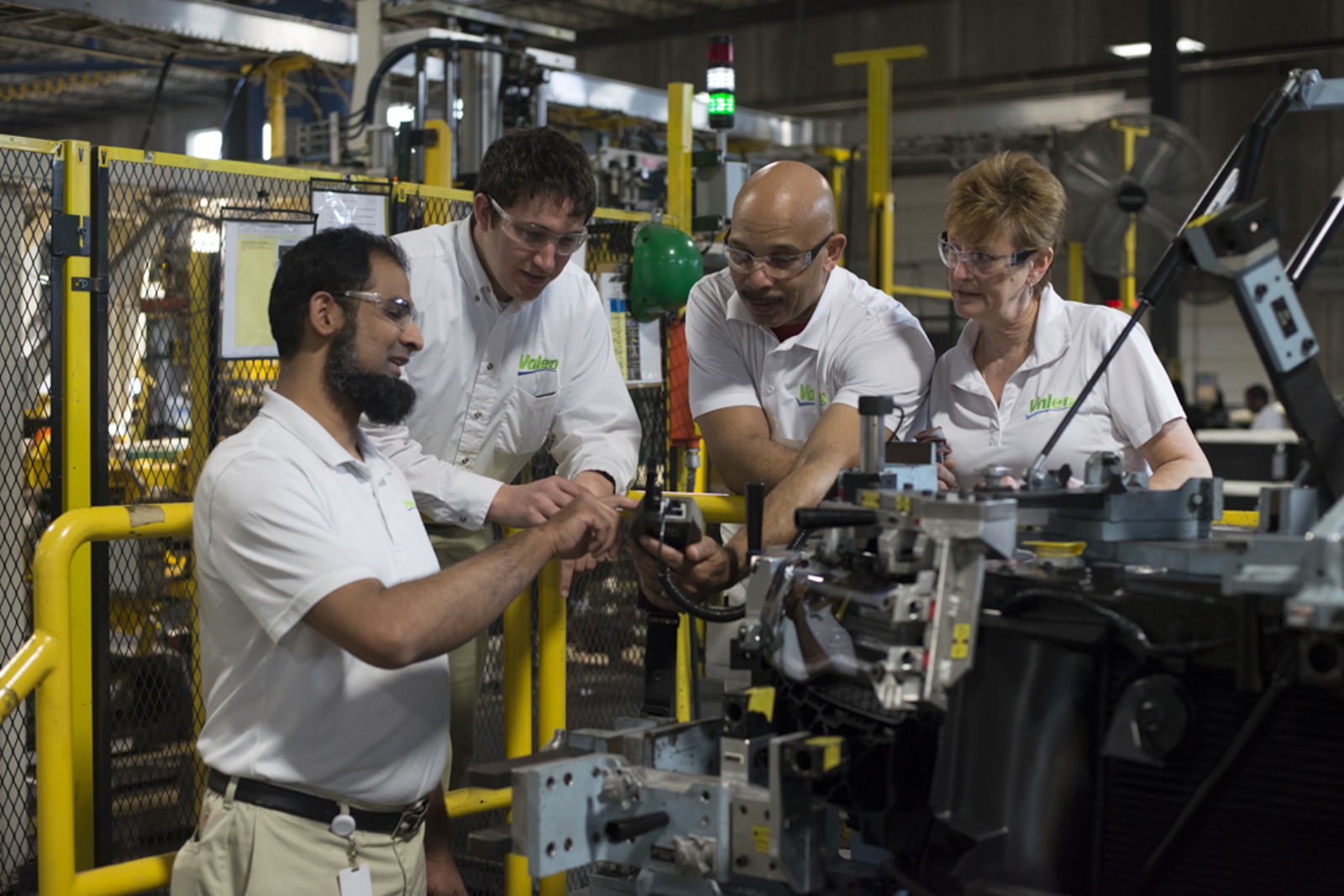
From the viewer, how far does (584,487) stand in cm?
254

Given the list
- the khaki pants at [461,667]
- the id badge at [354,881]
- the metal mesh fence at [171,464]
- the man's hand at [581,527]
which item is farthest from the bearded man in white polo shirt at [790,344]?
the metal mesh fence at [171,464]

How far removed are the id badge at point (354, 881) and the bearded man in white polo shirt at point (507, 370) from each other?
2.39ft

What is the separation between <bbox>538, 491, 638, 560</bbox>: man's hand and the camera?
2.07 m

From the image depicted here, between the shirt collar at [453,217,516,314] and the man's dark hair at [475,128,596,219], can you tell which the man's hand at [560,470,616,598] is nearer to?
the shirt collar at [453,217,516,314]

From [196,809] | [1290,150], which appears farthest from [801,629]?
[1290,150]

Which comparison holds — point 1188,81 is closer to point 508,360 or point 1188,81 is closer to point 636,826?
point 508,360

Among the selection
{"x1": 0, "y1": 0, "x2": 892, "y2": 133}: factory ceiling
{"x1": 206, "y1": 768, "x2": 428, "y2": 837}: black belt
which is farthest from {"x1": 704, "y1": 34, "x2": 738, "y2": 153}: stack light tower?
{"x1": 206, "y1": 768, "x2": 428, "y2": 837}: black belt

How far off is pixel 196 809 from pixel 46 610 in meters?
1.55

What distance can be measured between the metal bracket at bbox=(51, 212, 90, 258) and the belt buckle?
1.68m

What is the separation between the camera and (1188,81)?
50.5 ft

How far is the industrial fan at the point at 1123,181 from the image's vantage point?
823 centimetres

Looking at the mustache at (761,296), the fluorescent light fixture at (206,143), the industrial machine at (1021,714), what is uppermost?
the fluorescent light fixture at (206,143)

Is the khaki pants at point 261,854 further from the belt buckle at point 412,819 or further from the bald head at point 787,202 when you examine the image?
the bald head at point 787,202

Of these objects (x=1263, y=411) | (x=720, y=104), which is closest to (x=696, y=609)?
(x=720, y=104)
